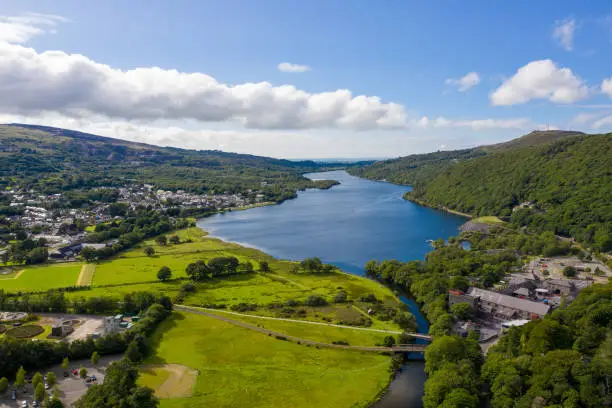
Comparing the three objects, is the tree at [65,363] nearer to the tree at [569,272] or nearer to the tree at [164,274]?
the tree at [164,274]

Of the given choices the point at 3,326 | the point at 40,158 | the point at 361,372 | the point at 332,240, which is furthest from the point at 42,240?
the point at 40,158

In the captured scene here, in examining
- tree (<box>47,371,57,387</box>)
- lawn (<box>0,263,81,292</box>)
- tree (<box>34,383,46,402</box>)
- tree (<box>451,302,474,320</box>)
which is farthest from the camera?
lawn (<box>0,263,81,292</box>)

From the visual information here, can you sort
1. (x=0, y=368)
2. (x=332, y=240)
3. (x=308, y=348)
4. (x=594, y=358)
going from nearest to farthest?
(x=594, y=358) < (x=0, y=368) < (x=308, y=348) < (x=332, y=240)

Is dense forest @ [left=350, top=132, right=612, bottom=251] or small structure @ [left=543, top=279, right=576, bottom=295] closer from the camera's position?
small structure @ [left=543, top=279, right=576, bottom=295]

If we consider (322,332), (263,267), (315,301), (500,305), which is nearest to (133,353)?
(322,332)

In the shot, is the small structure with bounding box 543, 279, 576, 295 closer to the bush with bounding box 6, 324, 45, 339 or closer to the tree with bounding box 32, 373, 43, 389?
the tree with bounding box 32, 373, 43, 389

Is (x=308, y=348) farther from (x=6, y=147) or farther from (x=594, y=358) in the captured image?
(x=6, y=147)

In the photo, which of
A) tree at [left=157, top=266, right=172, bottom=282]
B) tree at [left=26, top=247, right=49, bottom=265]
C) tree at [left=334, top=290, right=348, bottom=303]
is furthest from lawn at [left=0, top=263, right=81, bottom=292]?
tree at [left=334, top=290, right=348, bottom=303]
